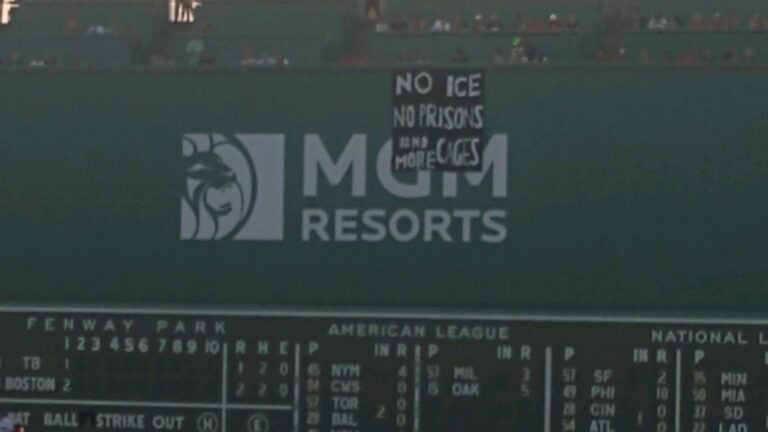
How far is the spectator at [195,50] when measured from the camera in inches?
572

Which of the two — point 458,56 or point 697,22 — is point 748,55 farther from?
point 458,56

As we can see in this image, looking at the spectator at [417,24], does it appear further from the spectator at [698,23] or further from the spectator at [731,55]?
the spectator at [731,55]

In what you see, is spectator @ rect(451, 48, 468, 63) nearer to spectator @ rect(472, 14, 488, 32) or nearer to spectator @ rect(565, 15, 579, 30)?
spectator @ rect(472, 14, 488, 32)

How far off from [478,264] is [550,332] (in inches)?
36.2

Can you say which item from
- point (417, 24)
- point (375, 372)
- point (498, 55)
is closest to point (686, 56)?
point (498, 55)

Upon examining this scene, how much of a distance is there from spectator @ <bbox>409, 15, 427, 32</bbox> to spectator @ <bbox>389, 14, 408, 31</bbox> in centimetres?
6

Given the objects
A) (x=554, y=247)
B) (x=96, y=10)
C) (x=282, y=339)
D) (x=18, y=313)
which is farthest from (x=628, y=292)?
(x=96, y=10)

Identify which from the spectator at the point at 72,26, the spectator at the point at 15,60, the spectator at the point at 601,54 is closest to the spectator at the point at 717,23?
the spectator at the point at 601,54

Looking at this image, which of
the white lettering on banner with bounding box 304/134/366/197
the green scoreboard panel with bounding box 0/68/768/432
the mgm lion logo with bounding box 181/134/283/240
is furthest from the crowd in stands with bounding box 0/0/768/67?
the white lettering on banner with bounding box 304/134/366/197

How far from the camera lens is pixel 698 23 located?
45.7 ft

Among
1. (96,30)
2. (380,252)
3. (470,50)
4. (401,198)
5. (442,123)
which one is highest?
(96,30)

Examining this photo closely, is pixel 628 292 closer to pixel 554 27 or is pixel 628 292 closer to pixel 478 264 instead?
pixel 478 264

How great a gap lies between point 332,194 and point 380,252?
21.3 inches

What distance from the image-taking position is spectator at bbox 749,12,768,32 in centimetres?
1369
